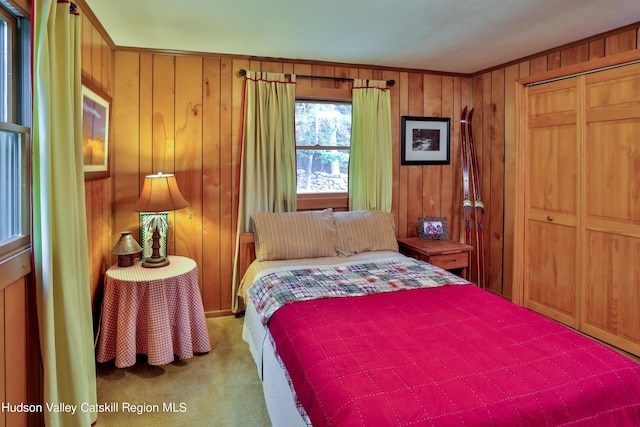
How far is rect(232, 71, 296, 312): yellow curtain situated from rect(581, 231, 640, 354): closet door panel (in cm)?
248

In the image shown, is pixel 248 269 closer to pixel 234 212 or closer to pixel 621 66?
pixel 234 212

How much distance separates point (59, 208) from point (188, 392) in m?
1.33

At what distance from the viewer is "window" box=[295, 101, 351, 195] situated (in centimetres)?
383

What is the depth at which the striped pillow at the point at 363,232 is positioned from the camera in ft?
11.3

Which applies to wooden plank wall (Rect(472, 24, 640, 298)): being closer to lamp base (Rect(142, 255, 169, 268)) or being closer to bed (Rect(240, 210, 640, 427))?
bed (Rect(240, 210, 640, 427))

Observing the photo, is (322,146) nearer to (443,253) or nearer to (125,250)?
(443,253)

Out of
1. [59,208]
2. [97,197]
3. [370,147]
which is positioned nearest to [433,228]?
[370,147]

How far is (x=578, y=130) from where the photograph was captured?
3.13 metres

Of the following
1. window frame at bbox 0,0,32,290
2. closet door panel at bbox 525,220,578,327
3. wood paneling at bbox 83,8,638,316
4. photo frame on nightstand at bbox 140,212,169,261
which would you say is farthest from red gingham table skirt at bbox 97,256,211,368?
closet door panel at bbox 525,220,578,327

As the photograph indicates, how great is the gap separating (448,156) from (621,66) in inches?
65.1

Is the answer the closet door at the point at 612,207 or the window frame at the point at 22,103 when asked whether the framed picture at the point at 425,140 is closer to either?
the closet door at the point at 612,207

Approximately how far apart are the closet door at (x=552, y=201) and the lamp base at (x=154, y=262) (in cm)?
306

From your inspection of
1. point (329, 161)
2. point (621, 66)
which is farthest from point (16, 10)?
point (621, 66)

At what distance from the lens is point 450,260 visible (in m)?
3.67
